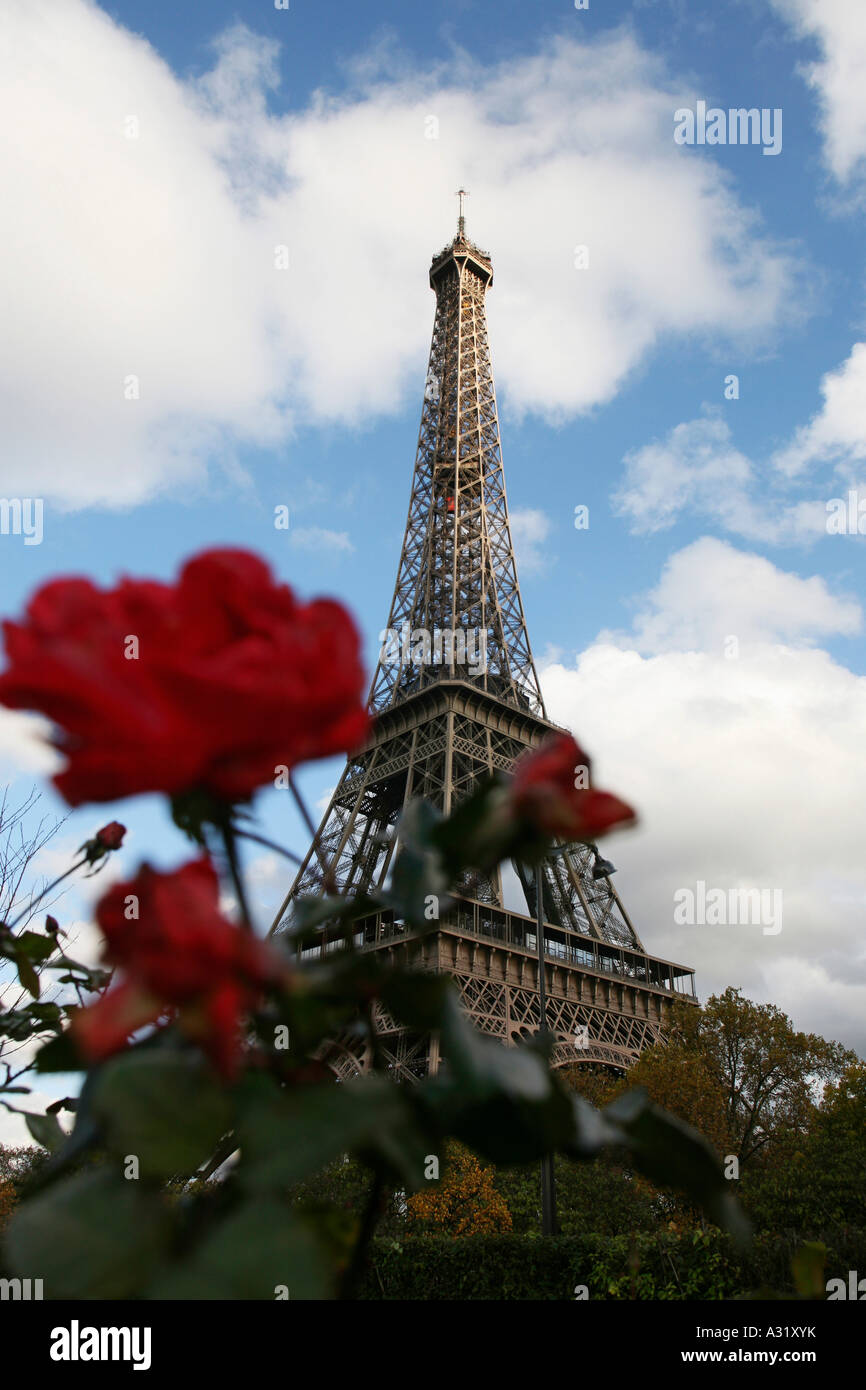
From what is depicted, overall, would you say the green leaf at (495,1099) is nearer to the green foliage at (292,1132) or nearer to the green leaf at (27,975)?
the green foliage at (292,1132)

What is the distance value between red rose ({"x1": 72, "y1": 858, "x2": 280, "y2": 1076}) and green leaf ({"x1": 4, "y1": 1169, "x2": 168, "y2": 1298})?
4.5 inches

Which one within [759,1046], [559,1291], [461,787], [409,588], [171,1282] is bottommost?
[559,1291]

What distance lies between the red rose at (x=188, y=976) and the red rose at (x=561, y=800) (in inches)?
10.3

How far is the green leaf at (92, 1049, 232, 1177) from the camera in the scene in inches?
23.5

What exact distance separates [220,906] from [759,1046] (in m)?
27.5

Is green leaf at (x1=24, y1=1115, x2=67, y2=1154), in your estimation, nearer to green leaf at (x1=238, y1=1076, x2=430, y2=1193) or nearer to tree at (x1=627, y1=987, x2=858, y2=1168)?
green leaf at (x1=238, y1=1076, x2=430, y2=1193)

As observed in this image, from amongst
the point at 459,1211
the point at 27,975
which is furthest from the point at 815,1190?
the point at 27,975

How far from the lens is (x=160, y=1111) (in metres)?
0.62

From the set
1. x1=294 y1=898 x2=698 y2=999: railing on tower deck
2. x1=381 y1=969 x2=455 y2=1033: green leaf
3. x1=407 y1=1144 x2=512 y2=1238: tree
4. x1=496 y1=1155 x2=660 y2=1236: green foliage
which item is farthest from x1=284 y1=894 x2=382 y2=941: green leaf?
x1=294 y1=898 x2=698 y2=999: railing on tower deck

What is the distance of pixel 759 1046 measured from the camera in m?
24.6

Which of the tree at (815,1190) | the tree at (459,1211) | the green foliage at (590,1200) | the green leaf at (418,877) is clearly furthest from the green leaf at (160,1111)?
the tree at (459,1211)
